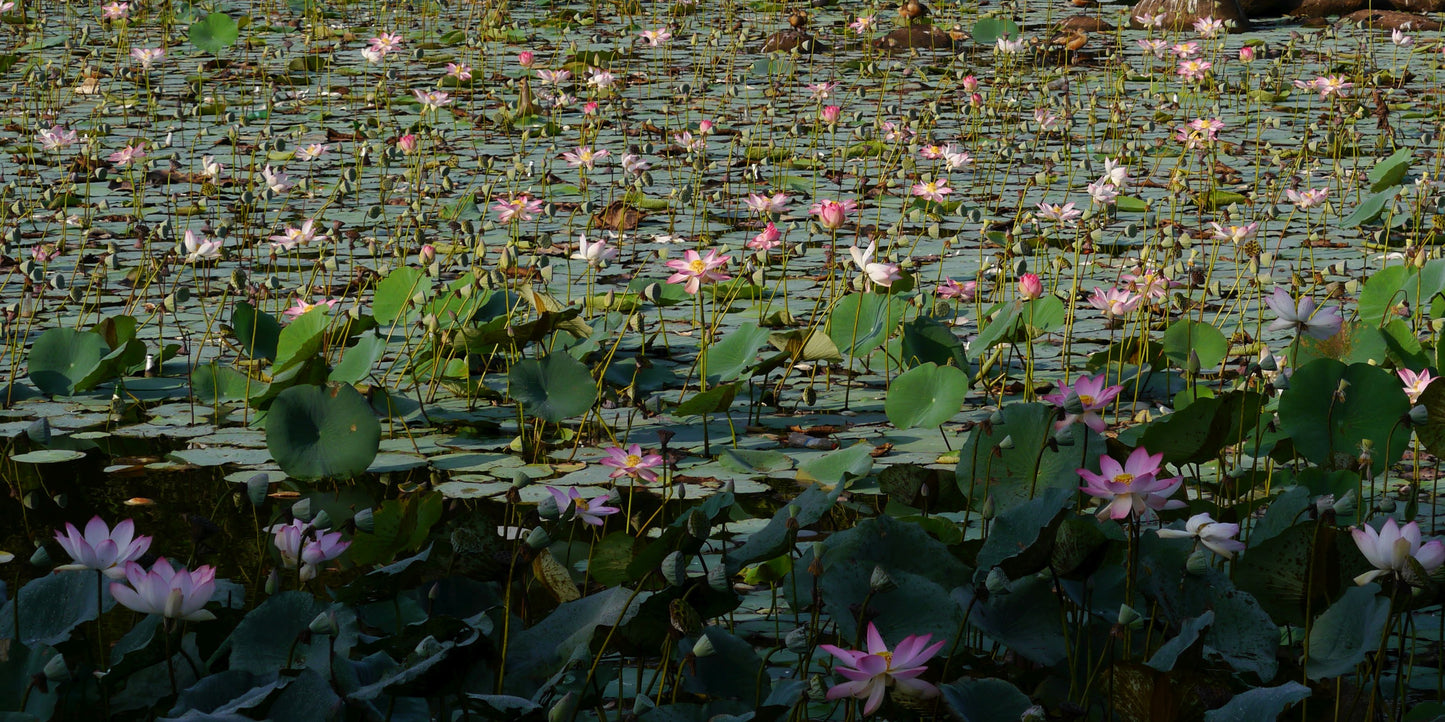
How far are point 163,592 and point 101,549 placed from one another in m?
0.10

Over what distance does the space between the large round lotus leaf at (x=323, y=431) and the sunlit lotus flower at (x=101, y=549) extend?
90 cm

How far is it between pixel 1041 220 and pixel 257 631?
3.39 metres

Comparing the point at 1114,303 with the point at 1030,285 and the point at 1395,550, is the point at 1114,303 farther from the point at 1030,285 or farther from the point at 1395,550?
the point at 1395,550

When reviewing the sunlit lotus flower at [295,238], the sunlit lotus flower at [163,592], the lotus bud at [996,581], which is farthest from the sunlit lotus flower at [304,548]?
the sunlit lotus flower at [295,238]

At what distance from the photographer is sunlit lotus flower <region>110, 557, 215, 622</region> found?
140 cm

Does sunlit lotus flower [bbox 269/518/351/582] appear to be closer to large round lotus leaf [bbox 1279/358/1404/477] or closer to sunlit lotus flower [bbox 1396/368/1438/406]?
large round lotus leaf [bbox 1279/358/1404/477]

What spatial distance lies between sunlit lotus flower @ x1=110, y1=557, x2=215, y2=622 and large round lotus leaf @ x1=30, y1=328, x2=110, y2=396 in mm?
1618

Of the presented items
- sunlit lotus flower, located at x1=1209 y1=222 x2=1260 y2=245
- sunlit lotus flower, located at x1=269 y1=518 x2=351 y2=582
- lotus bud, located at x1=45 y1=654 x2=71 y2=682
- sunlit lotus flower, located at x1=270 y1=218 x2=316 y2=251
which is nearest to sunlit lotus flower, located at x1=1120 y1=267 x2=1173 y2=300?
sunlit lotus flower, located at x1=1209 y1=222 x2=1260 y2=245

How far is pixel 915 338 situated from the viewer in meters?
2.91

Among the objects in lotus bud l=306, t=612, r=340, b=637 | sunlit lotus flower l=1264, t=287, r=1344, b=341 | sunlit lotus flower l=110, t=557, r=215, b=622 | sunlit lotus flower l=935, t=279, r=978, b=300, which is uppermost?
sunlit lotus flower l=110, t=557, r=215, b=622

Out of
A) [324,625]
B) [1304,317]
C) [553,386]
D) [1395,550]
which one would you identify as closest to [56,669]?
[324,625]

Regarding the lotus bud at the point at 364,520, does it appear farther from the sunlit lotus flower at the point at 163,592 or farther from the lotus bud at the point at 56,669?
the lotus bud at the point at 56,669

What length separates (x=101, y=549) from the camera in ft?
4.81

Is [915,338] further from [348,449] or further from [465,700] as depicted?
[465,700]
